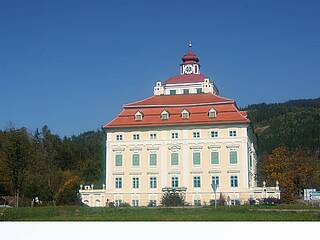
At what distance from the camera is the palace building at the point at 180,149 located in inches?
376

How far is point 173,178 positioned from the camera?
10023 millimetres

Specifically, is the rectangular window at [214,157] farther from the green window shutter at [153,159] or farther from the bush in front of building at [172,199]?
the green window shutter at [153,159]

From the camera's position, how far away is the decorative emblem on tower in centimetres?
895

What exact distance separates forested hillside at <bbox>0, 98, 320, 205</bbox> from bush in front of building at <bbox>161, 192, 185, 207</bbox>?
3.32ft

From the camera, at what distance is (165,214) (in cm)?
883

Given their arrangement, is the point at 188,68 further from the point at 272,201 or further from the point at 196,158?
the point at 272,201

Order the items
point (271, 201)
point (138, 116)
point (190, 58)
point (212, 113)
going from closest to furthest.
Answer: point (271, 201) < point (190, 58) < point (138, 116) < point (212, 113)

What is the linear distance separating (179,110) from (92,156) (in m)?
1.48

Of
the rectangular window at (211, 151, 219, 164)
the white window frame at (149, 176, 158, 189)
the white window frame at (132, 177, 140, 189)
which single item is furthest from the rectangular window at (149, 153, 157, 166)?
the rectangular window at (211, 151, 219, 164)

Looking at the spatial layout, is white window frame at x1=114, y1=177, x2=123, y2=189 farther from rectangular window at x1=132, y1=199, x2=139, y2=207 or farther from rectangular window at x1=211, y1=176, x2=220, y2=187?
rectangular window at x1=211, y1=176, x2=220, y2=187

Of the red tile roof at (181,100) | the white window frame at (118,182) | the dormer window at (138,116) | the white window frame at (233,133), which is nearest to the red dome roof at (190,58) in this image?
the red tile roof at (181,100)

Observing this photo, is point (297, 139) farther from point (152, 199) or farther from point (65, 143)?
point (65, 143)

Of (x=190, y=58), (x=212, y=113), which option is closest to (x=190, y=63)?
(x=190, y=58)
